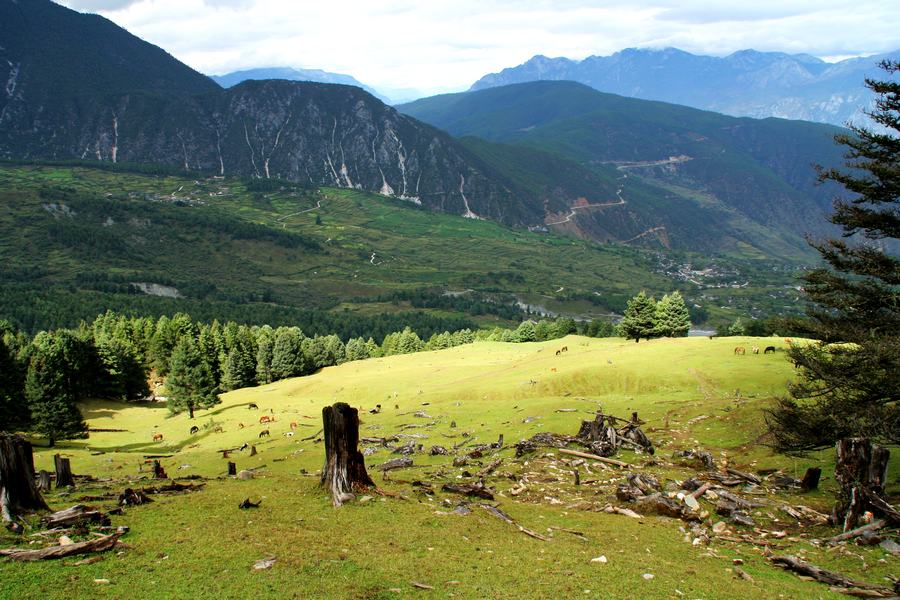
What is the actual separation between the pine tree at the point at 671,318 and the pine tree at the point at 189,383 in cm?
6571

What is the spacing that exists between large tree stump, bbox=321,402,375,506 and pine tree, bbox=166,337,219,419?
197 ft

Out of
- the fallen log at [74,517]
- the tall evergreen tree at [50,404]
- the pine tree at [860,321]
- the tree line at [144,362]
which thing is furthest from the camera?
the tree line at [144,362]

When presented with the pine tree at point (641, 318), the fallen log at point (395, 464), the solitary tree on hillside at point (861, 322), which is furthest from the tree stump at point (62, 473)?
the pine tree at point (641, 318)

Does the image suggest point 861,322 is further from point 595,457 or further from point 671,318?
point 671,318

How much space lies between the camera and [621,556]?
717 inches

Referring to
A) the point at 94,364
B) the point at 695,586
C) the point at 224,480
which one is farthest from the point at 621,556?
the point at 94,364

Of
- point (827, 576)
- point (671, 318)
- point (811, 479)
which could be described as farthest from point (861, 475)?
point (671, 318)

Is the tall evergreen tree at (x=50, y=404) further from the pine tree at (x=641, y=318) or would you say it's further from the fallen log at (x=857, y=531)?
the pine tree at (x=641, y=318)

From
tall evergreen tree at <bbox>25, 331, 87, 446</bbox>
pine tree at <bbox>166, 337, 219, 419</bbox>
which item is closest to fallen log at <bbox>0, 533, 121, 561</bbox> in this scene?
tall evergreen tree at <bbox>25, 331, 87, 446</bbox>

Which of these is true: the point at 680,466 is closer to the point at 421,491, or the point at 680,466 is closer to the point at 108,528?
the point at 421,491

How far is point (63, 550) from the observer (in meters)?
15.3

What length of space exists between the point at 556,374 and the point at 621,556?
41.0 m

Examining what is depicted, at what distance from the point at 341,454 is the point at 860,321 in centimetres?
2304

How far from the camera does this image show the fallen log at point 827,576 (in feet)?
51.4
